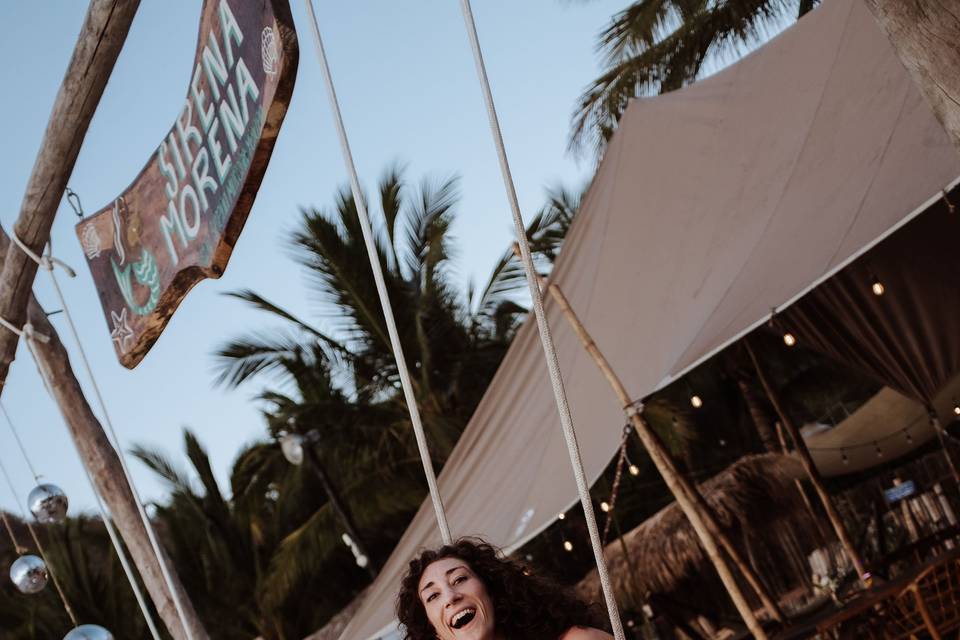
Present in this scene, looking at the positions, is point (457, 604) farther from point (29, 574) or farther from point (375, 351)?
point (375, 351)

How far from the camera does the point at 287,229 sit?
11.5 meters

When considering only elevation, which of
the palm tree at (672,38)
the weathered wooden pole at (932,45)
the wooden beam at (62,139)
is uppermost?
the palm tree at (672,38)

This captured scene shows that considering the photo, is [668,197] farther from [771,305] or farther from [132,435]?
[132,435]

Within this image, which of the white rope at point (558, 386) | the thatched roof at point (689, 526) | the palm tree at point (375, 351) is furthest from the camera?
the palm tree at point (375, 351)

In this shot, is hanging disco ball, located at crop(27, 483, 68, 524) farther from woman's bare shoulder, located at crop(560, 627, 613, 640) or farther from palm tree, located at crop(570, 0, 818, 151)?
palm tree, located at crop(570, 0, 818, 151)

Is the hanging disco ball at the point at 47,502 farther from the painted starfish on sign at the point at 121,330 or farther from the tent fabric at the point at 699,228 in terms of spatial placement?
the tent fabric at the point at 699,228

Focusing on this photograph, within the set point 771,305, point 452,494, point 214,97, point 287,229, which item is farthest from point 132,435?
point 214,97

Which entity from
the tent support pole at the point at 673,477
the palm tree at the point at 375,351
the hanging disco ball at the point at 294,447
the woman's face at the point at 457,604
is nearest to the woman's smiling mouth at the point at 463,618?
the woman's face at the point at 457,604

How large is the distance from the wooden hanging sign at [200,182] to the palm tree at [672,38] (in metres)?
5.41

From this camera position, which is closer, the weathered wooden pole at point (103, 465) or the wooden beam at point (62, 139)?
the wooden beam at point (62, 139)

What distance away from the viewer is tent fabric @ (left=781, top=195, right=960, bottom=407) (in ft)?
18.8

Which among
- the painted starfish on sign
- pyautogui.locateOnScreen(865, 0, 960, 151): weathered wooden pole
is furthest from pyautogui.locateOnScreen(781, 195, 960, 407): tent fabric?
the painted starfish on sign

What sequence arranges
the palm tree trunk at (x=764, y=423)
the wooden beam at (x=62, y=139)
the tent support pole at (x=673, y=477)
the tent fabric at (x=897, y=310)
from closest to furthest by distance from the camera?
the wooden beam at (x=62, y=139) < the tent support pole at (x=673, y=477) < the tent fabric at (x=897, y=310) < the palm tree trunk at (x=764, y=423)

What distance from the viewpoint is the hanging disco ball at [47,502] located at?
385cm
